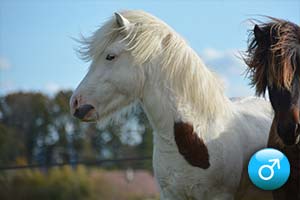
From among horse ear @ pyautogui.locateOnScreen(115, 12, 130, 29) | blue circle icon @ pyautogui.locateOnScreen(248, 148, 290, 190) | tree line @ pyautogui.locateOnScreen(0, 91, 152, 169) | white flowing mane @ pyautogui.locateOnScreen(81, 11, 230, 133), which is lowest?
tree line @ pyautogui.locateOnScreen(0, 91, 152, 169)

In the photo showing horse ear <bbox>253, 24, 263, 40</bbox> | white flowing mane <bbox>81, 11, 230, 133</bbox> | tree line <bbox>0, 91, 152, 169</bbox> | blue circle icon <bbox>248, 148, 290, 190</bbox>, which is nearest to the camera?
blue circle icon <bbox>248, 148, 290, 190</bbox>

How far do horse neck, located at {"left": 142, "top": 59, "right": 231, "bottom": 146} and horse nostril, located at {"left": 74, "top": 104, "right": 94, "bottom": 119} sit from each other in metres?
0.34

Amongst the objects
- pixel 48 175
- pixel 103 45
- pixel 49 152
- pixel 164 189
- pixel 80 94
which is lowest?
pixel 49 152

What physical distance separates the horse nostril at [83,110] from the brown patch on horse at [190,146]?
54 cm

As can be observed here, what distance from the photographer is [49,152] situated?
43.4ft

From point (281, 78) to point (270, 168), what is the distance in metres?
0.51

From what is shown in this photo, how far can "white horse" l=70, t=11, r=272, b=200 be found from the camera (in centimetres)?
321

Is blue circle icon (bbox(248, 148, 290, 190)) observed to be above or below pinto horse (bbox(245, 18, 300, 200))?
below

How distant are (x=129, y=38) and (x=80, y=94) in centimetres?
46

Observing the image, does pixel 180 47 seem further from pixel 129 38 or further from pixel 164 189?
pixel 164 189

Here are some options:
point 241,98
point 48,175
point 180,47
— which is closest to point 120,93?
point 180,47

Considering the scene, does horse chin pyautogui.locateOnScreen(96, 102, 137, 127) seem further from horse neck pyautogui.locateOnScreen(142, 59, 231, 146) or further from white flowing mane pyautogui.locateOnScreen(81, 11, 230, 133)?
white flowing mane pyautogui.locateOnScreen(81, 11, 230, 133)

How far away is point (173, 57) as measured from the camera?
325cm

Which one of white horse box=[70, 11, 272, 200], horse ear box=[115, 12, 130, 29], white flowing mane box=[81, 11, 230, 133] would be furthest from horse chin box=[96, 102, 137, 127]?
horse ear box=[115, 12, 130, 29]
